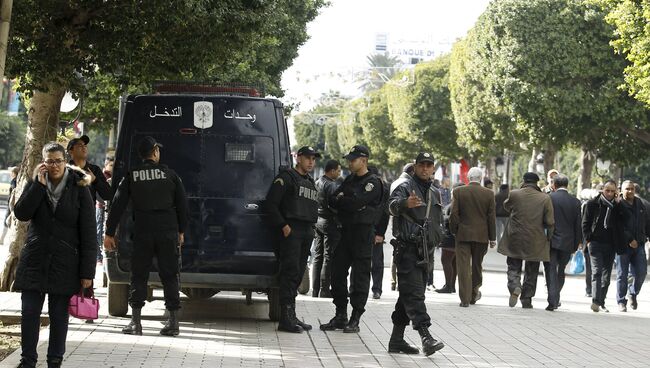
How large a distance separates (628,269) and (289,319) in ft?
22.3

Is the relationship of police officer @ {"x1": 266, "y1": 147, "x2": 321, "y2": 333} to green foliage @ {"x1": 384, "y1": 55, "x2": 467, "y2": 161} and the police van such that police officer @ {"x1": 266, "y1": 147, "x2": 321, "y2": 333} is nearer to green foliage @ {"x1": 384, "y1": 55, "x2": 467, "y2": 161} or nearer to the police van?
the police van

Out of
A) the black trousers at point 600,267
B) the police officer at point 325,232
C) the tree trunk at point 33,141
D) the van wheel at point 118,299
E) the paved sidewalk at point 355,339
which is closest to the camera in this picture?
the paved sidewalk at point 355,339

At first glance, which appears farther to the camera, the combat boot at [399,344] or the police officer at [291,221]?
the police officer at [291,221]

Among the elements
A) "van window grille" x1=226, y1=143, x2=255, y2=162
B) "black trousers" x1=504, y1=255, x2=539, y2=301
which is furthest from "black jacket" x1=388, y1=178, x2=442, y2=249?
"black trousers" x1=504, y1=255, x2=539, y2=301

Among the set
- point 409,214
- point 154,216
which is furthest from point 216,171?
point 409,214

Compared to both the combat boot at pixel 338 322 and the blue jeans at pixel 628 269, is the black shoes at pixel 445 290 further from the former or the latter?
the combat boot at pixel 338 322

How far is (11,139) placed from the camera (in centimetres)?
8938

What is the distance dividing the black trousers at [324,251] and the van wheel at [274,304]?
965mm

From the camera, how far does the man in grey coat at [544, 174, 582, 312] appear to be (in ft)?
57.3

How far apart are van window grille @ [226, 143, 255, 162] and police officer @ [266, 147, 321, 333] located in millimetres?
486

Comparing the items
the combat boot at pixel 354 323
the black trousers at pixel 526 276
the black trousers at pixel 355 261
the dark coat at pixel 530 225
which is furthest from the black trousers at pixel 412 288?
the black trousers at pixel 526 276

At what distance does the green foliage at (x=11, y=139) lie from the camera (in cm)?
8725

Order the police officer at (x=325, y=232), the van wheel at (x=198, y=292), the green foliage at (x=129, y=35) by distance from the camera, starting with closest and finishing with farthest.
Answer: the green foliage at (x=129, y=35) < the police officer at (x=325, y=232) < the van wheel at (x=198, y=292)

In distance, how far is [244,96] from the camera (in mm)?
13664
